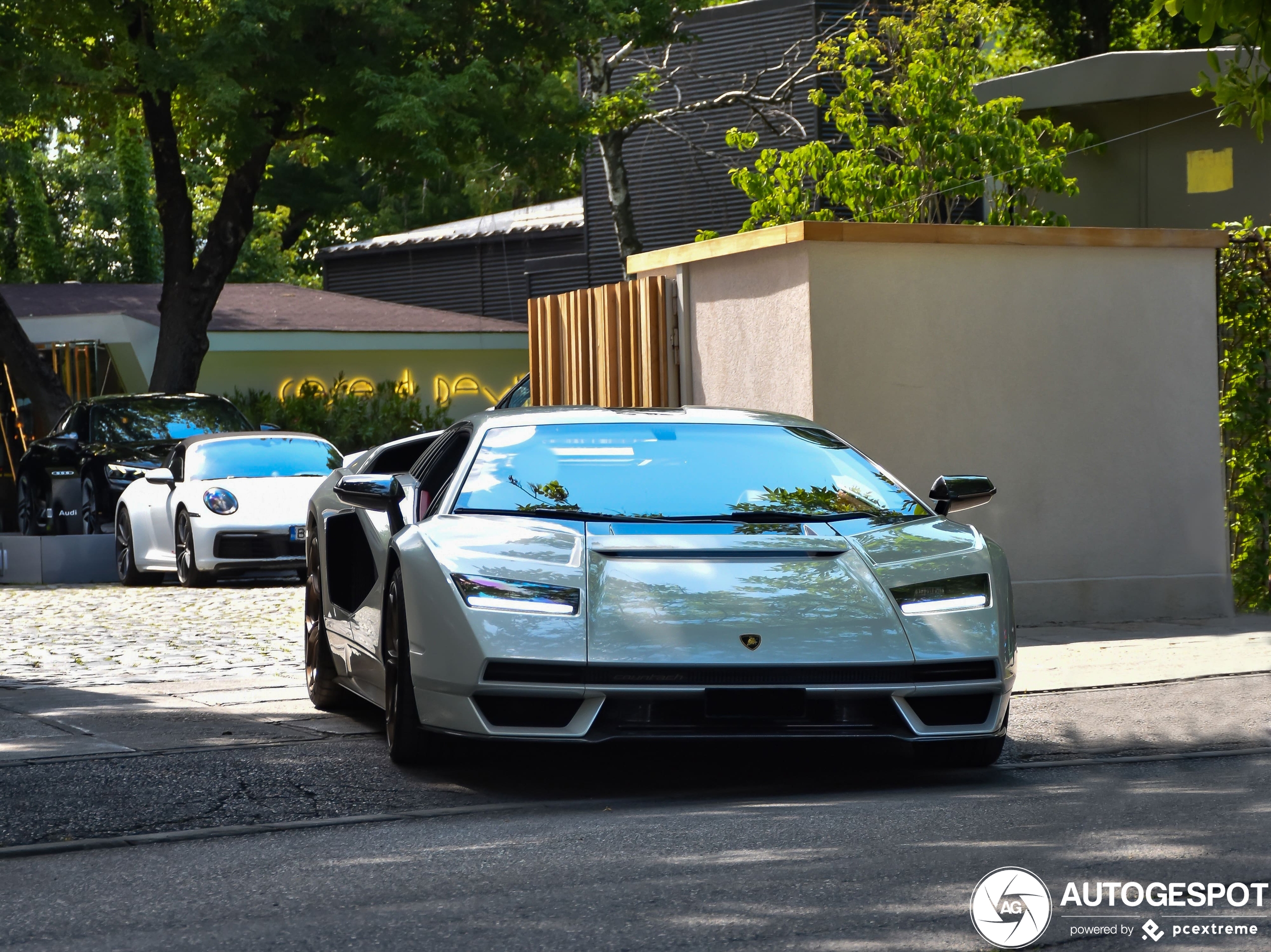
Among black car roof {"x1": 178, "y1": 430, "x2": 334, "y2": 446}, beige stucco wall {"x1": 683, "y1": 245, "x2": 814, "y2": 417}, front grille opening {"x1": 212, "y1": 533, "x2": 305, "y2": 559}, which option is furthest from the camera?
black car roof {"x1": 178, "y1": 430, "x2": 334, "y2": 446}

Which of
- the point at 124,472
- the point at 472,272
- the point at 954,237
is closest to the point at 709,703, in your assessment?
the point at 954,237

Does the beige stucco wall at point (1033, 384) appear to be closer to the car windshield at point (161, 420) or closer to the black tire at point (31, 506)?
the car windshield at point (161, 420)

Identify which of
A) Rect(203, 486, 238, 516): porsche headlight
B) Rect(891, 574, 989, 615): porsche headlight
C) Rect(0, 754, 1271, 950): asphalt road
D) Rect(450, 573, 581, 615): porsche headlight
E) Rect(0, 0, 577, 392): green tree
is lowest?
Rect(0, 754, 1271, 950): asphalt road

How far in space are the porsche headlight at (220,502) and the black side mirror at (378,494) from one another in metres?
9.18

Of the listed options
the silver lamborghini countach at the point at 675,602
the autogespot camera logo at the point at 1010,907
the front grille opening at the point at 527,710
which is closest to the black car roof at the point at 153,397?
the silver lamborghini countach at the point at 675,602

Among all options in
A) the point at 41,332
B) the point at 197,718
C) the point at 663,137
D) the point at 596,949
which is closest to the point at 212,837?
the point at 596,949

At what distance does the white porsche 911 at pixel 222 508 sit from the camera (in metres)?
16.0

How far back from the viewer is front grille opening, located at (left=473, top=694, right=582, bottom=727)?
6004 mm

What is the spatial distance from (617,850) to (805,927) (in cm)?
102

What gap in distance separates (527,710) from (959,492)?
230 centimetres

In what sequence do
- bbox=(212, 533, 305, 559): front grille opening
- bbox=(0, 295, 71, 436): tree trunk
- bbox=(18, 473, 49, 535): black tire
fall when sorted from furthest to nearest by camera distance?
bbox=(0, 295, 71, 436): tree trunk, bbox=(18, 473, 49, 535): black tire, bbox=(212, 533, 305, 559): front grille opening

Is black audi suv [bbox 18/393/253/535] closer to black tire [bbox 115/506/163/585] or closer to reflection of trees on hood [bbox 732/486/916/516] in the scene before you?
black tire [bbox 115/506/163/585]

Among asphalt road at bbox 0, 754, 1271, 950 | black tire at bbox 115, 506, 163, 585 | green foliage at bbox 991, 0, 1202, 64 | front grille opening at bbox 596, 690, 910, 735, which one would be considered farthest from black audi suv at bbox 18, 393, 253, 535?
green foliage at bbox 991, 0, 1202, 64

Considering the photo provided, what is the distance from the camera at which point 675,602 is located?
6059mm
